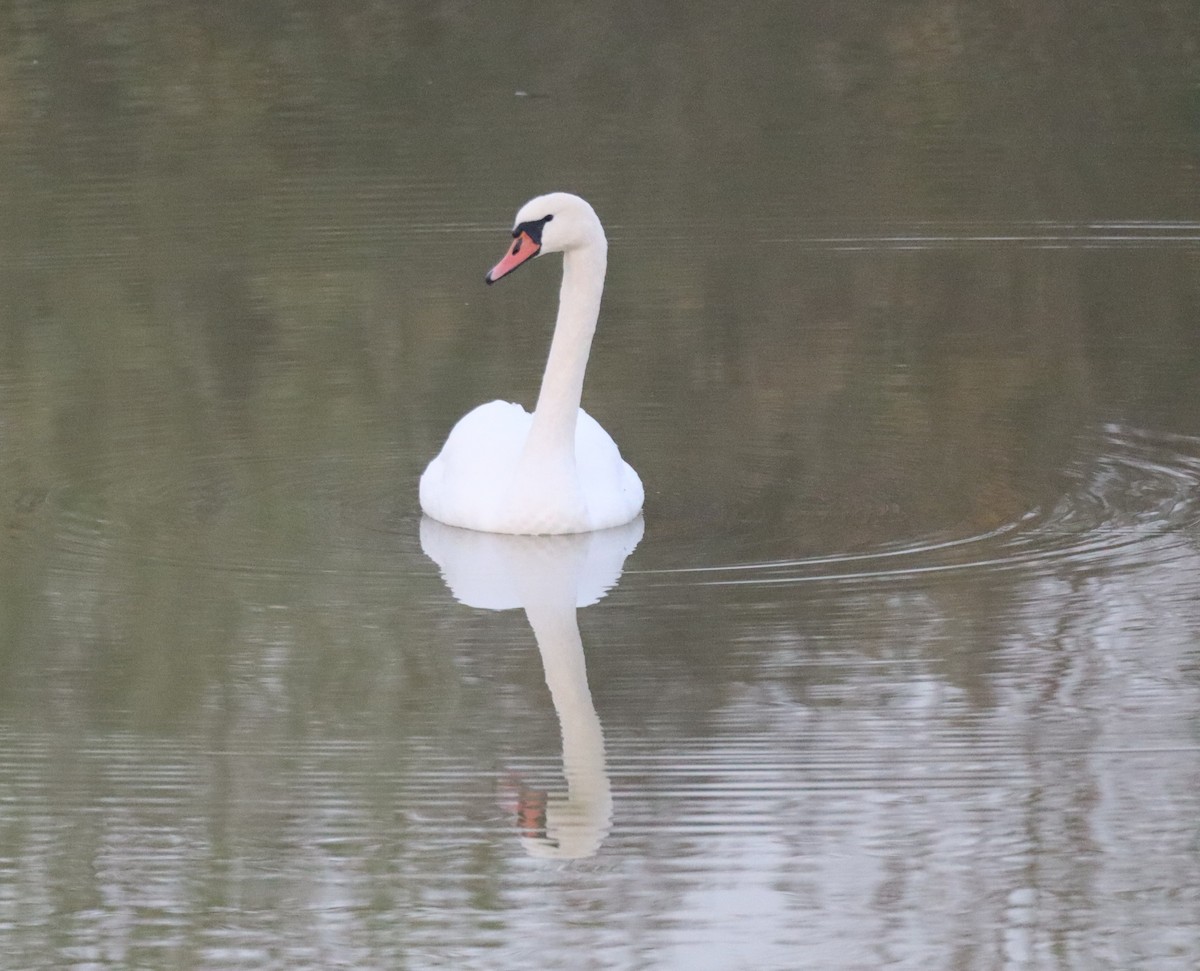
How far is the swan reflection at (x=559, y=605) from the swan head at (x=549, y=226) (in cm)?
88

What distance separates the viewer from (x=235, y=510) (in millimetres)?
8156

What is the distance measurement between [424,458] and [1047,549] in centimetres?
247

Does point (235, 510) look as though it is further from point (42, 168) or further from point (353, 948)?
point (42, 168)

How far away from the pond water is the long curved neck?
0.34m

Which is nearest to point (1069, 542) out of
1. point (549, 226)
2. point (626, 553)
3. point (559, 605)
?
point (626, 553)

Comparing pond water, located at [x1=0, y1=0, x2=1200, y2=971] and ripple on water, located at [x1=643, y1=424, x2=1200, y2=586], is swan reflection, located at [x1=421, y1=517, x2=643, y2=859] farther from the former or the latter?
ripple on water, located at [x1=643, y1=424, x2=1200, y2=586]

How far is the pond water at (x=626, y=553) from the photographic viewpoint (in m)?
5.38

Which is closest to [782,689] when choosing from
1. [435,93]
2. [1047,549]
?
[1047,549]

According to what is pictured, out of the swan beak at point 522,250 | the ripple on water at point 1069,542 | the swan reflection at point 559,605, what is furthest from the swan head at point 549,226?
the ripple on water at point 1069,542

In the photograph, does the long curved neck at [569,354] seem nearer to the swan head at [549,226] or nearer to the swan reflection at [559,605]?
the swan head at [549,226]

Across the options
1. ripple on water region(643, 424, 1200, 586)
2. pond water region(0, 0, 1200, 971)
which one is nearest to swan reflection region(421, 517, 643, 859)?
pond water region(0, 0, 1200, 971)

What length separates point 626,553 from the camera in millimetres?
7707

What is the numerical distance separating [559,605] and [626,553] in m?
0.49

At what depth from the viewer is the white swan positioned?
7.89 meters
